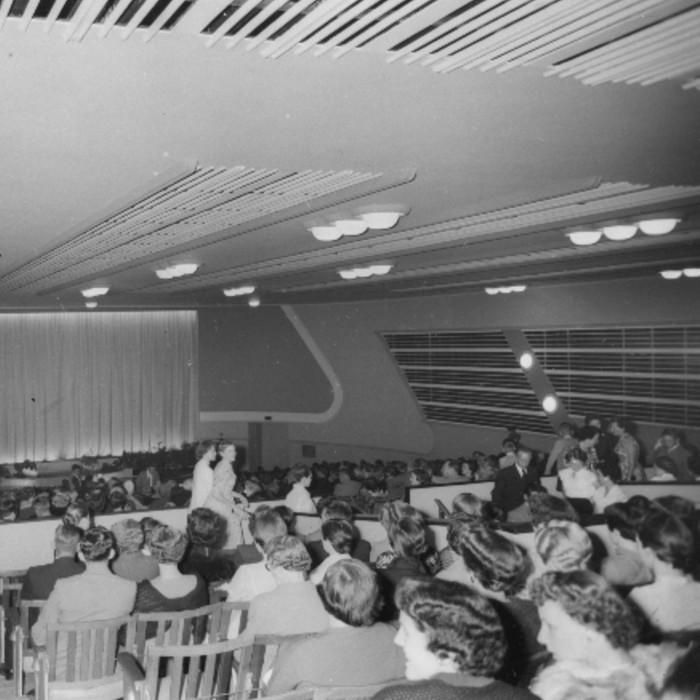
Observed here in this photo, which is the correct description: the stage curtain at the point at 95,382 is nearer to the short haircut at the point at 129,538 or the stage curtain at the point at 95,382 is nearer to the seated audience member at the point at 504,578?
the short haircut at the point at 129,538

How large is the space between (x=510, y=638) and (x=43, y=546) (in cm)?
623

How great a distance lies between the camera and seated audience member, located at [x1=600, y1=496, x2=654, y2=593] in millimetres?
5105

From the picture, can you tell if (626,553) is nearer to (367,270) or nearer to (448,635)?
(448,635)

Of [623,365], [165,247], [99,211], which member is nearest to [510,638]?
[99,211]

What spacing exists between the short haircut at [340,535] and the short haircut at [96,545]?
4.70 feet

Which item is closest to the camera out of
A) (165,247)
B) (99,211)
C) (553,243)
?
(99,211)

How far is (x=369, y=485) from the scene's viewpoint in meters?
11.7

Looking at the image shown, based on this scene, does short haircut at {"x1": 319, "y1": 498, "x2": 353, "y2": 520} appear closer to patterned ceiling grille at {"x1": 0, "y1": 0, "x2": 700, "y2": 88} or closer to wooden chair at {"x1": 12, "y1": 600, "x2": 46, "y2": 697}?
wooden chair at {"x1": 12, "y1": 600, "x2": 46, "y2": 697}

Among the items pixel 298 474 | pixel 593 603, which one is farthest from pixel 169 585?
pixel 298 474

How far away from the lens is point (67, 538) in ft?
20.3

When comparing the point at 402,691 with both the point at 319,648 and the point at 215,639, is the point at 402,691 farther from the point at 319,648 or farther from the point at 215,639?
the point at 215,639

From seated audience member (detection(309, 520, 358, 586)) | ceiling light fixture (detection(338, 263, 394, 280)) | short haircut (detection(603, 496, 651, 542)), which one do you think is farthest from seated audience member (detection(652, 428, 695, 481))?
seated audience member (detection(309, 520, 358, 586))

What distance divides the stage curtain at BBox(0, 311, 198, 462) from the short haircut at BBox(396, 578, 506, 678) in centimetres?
2070

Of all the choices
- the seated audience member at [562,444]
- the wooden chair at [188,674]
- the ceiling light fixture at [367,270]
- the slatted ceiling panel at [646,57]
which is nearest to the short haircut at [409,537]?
the wooden chair at [188,674]
